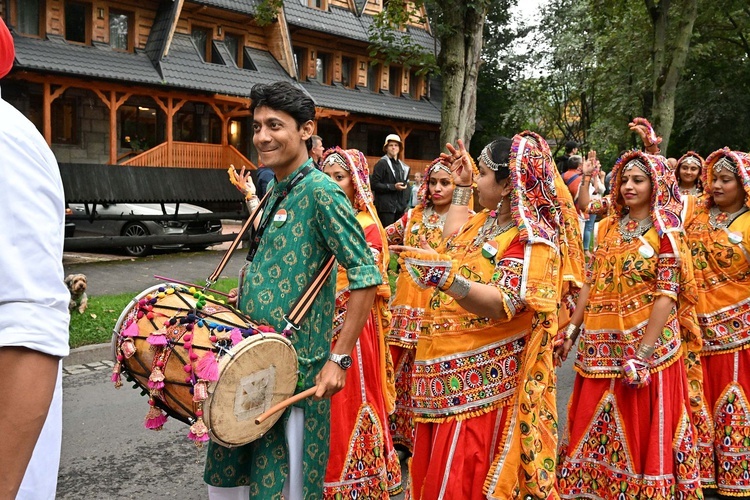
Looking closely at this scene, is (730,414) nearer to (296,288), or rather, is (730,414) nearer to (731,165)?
(731,165)

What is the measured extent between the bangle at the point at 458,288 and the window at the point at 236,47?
2280 centimetres

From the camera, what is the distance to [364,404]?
4066 mm

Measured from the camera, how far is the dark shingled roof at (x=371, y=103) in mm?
25391

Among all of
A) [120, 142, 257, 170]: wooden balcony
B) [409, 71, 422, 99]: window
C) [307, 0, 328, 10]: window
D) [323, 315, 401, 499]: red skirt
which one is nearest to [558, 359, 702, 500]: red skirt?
[323, 315, 401, 499]: red skirt

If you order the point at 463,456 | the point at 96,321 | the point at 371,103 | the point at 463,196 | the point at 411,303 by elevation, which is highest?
the point at 371,103

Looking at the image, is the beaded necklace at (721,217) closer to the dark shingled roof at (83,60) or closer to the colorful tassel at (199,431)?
the colorful tassel at (199,431)

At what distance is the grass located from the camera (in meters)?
6.99

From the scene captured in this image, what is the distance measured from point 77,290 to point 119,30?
15.9m

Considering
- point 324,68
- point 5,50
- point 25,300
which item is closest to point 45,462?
point 25,300

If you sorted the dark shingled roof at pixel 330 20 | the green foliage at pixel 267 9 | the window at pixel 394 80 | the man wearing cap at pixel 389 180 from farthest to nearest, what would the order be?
the window at pixel 394 80
the dark shingled roof at pixel 330 20
the green foliage at pixel 267 9
the man wearing cap at pixel 389 180

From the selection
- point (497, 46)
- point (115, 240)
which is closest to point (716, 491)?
point (115, 240)

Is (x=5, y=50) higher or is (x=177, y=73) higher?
(x=177, y=73)

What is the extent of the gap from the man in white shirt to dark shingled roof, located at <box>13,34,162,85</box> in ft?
57.3

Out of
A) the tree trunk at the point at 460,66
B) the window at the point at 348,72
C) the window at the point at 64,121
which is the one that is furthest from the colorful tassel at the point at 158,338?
the window at the point at 348,72
